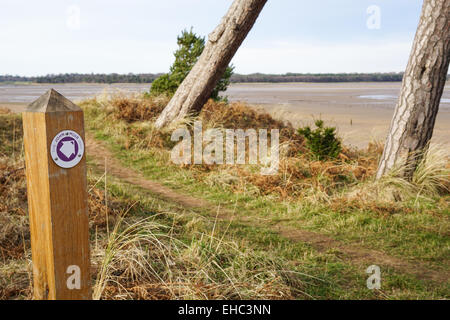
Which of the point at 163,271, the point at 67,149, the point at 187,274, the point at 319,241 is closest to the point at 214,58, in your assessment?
the point at 319,241

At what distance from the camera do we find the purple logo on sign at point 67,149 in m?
2.48

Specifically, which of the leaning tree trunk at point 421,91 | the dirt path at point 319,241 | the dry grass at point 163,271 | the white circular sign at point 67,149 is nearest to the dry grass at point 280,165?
the leaning tree trunk at point 421,91

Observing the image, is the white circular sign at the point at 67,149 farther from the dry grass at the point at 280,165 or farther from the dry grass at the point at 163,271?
the dry grass at the point at 280,165

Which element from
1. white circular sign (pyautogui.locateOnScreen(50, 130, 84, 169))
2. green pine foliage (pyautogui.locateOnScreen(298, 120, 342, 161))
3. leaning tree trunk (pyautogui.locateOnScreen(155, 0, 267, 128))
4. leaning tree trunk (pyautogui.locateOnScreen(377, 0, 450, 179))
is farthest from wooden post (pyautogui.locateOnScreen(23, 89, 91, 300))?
leaning tree trunk (pyautogui.locateOnScreen(155, 0, 267, 128))

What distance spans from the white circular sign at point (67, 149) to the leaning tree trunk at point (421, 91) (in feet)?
19.2

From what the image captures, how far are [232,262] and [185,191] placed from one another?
153 inches

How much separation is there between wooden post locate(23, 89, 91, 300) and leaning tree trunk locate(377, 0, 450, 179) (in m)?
5.82

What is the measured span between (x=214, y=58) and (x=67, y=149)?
800 centimetres

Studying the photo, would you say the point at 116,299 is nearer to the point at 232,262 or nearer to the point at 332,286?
the point at 232,262

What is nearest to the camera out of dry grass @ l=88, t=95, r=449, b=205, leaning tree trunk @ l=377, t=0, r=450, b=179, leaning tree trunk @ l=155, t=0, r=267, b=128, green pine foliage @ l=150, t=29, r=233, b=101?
leaning tree trunk @ l=377, t=0, r=450, b=179

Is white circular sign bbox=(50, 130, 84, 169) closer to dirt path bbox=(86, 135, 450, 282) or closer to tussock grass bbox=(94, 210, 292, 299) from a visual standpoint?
tussock grass bbox=(94, 210, 292, 299)

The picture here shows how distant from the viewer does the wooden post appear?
2455 mm

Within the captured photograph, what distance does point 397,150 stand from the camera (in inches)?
284

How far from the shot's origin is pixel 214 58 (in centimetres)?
1016
